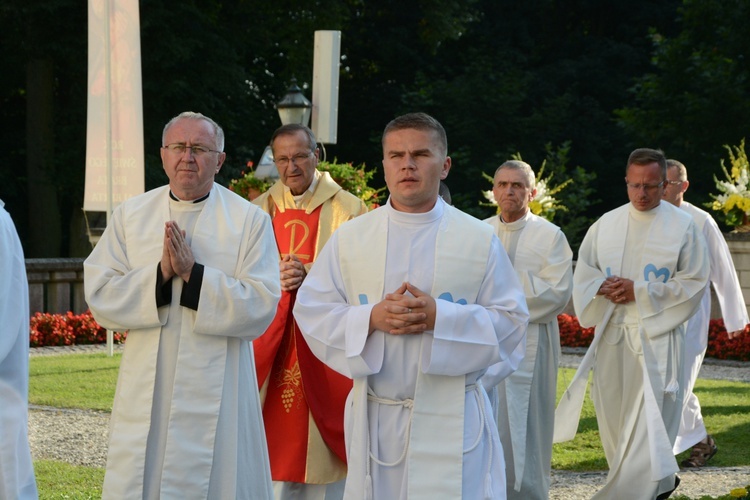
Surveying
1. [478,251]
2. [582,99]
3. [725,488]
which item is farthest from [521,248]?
[582,99]

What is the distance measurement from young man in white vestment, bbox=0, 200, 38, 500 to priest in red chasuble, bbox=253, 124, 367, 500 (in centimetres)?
233

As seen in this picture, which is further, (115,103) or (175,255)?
(115,103)

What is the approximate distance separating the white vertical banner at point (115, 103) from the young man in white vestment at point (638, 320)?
24.0 ft

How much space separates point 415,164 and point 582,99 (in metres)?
28.9

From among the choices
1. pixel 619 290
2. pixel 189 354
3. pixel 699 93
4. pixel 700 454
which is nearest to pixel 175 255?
pixel 189 354

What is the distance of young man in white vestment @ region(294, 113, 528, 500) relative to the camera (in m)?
4.72

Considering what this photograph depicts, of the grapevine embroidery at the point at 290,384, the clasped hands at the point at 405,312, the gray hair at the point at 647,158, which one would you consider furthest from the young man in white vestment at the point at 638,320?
the clasped hands at the point at 405,312

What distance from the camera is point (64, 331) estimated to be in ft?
54.7

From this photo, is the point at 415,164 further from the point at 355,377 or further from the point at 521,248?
the point at 521,248

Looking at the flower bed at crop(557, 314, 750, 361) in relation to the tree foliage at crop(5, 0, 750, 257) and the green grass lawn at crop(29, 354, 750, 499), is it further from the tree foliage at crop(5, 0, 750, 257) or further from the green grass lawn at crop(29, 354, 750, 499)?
the tree foliage at crop(5, 0, 750, 257)

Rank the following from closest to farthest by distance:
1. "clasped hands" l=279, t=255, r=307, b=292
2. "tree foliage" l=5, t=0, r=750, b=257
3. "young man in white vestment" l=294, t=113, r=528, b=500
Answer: "young man in white vestment" l=294, t=113, r=528, b=500 → "clasped hands" l=279, t=255, r=307, b=292 → "tree foliage" l=5, t=0, r=750, b=257

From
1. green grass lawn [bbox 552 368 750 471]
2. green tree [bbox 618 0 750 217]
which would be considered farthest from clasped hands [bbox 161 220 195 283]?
green tree [bbox 618 0 750 217]

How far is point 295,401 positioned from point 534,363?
1.82m

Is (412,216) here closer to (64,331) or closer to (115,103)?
(115,103)
